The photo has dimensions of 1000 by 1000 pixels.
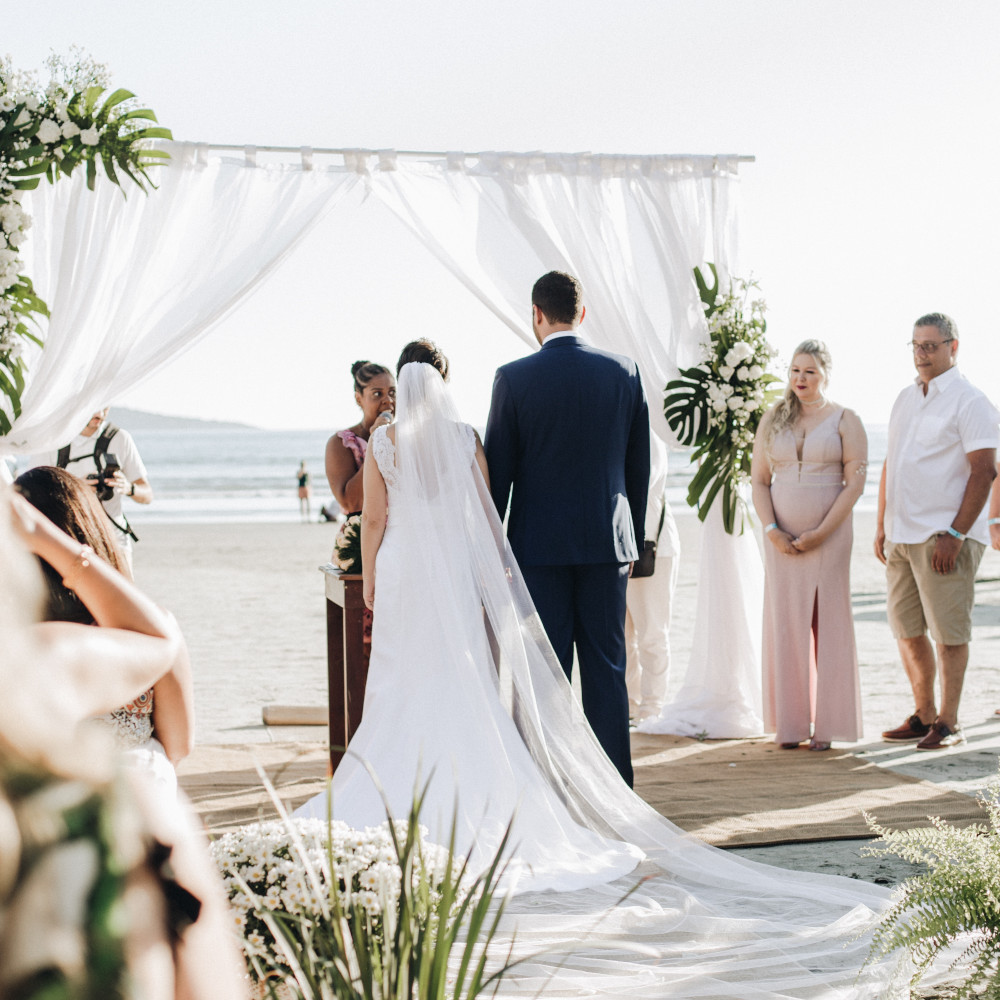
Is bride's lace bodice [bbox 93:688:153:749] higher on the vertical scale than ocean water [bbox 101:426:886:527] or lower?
higher

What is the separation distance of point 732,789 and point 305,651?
15.7ft

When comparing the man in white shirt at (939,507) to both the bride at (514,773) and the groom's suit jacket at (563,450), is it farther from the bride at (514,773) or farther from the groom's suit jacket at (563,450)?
the bride at (514,773)

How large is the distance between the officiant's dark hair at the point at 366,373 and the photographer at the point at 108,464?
5.16ft

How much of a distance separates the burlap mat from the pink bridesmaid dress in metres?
0.22

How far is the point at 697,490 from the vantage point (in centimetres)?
653

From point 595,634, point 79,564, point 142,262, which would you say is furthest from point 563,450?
point 79,564

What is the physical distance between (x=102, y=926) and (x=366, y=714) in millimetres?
4078

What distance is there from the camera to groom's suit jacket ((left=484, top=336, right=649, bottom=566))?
475cm

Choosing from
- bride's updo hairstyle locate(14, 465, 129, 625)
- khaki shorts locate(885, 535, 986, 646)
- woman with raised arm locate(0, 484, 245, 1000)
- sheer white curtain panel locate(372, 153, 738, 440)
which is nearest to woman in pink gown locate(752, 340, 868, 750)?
khaki shorts locate(885, 535, 986, 646)

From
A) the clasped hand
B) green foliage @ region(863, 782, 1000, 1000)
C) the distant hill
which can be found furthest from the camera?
the distant hill

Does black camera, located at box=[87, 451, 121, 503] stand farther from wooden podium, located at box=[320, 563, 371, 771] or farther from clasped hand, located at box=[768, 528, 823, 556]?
clasped hand, located at box=[768, 528, 823, 556]

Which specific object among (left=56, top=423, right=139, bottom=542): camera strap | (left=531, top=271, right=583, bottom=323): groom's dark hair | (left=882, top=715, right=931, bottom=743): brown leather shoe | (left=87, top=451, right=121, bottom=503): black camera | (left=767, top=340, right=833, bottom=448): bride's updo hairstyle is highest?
(left=531, top=271, right=583, bottom=323): groom's dark hair

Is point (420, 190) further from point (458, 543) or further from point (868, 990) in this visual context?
point (868, 990)

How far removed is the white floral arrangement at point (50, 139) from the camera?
5219mm
